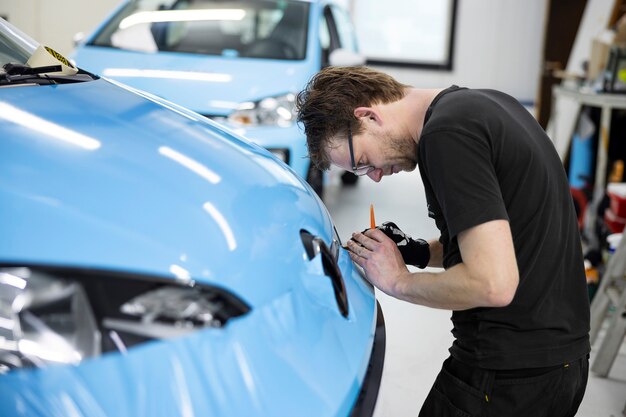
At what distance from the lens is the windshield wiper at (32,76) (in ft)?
5.46

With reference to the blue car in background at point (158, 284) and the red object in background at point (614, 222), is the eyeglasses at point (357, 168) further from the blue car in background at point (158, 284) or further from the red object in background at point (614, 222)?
the red object in background at point (614, 222)

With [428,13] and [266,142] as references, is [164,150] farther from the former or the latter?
[428,13]

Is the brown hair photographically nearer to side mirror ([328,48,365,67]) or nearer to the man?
the man

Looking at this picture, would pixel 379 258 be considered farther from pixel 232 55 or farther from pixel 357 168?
pixel 232 55

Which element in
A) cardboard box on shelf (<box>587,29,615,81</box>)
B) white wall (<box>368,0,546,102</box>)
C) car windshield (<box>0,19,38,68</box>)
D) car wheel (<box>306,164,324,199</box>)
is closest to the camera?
car windshield (<box>0,19,38,68</box>)

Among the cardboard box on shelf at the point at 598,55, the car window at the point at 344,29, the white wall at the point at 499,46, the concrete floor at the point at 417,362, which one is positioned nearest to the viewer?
the concrete floor at the point at 417,362

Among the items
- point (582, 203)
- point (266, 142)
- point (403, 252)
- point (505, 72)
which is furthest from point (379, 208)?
point (505, 72)

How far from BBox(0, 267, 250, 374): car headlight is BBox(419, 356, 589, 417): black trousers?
77 cm

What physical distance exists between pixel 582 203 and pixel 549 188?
358 cm

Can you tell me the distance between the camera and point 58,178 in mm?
1196

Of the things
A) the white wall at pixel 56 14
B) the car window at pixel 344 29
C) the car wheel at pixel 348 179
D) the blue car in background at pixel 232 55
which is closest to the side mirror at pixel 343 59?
the blue car in background at pixel 232 55

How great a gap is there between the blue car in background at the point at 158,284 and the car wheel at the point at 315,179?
2562 mm

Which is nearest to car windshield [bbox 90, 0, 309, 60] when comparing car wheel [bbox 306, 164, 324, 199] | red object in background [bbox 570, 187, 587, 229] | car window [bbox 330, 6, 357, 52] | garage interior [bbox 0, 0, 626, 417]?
car window [bbox 330, 6, 357, 52]

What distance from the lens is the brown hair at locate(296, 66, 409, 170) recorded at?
1.56m
